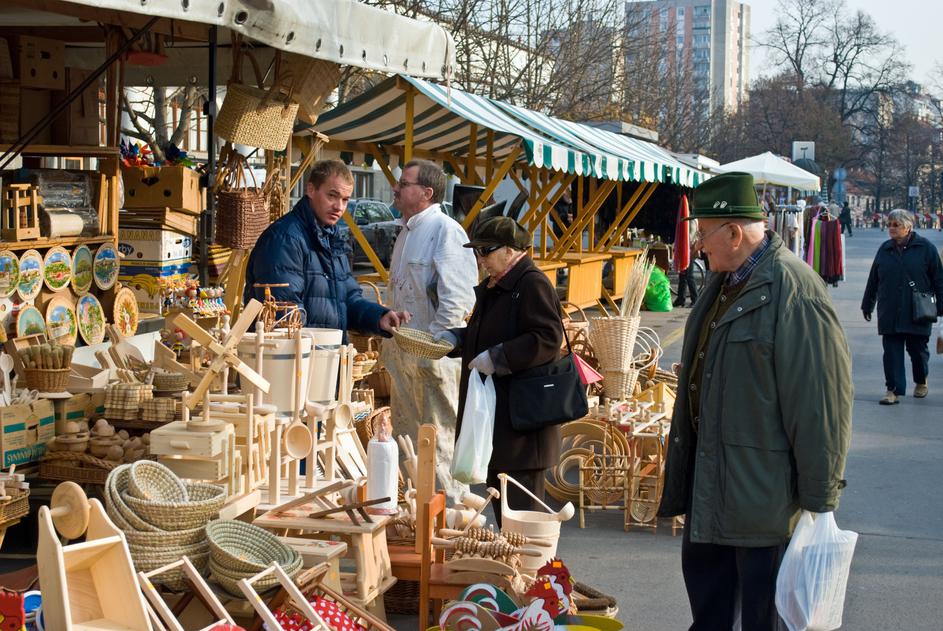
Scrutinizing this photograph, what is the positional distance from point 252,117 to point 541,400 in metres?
3.12

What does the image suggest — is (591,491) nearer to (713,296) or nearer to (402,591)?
(402,591)

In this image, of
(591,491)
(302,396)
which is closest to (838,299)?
(591,491)

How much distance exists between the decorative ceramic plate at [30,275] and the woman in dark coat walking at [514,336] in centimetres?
311

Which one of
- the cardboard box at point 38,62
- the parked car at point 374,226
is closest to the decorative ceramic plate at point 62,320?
the cardboard box at point 38,62

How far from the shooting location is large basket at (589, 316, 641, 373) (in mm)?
9039

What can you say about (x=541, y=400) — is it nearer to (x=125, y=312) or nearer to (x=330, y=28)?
(x=330, y=28)

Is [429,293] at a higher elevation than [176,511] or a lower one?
higher

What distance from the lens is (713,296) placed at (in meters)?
4.04

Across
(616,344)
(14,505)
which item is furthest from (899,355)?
(14,505)

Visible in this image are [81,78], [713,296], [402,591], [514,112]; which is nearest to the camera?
[713,296]

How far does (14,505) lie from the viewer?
16.7 feet

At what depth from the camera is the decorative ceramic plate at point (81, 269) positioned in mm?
7402

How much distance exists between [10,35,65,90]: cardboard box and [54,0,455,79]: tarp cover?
290 centimetres

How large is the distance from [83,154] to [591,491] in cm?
395
